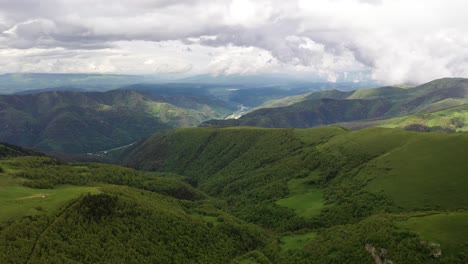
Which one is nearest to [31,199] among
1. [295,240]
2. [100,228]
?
[100,228]

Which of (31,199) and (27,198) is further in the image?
(27,198)

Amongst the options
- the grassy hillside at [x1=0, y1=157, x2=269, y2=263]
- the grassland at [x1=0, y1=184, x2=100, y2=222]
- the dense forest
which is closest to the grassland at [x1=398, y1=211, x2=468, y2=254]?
the dense forest

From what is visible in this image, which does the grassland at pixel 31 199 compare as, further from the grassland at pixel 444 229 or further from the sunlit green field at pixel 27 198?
the grassland at pixel 444 229

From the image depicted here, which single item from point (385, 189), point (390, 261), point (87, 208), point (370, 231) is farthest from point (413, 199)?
point (87, 208)

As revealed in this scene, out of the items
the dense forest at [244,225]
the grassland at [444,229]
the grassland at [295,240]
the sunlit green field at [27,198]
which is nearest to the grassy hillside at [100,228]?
the sunlit green field at [27,198]

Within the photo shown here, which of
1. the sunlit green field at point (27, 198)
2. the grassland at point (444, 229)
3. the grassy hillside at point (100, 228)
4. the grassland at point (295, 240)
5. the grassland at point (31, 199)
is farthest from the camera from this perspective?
the grassland at point (295, 240)

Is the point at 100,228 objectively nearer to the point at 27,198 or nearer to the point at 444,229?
the point at 27,198

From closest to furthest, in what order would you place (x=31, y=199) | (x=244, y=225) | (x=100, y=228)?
(x=100, y=228) < (x=31, y=199) < (x=244, y=225)

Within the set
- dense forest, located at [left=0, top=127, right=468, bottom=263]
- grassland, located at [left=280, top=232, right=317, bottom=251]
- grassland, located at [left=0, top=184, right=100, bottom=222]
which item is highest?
grassland, located at [left=0, top=184, right=100, bottom=222]

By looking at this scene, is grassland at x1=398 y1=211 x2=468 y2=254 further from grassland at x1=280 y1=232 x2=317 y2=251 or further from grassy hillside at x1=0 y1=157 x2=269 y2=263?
grassy hillside at x1=0 y1=157 x2=269 y2=263

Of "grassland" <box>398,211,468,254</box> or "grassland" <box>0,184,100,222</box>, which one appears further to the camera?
Answer: "grassland" <box>0,184,100,222</box>

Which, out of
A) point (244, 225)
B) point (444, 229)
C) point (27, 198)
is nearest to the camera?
point (444, 229)
